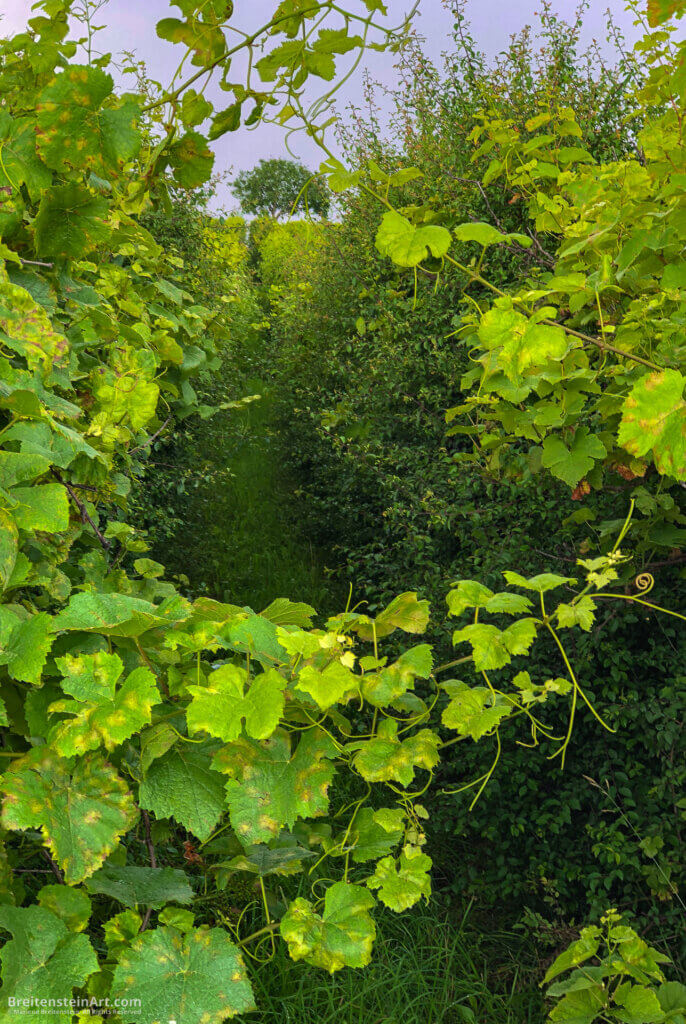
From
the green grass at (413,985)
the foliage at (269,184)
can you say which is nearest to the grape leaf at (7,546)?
the green grass at (413,985)

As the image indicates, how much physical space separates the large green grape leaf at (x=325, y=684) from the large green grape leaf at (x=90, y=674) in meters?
0.23

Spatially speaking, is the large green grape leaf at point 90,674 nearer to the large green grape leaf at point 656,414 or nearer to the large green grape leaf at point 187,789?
the large green grape leaf at point 187,789

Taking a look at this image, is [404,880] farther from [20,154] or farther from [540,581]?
[20,154]

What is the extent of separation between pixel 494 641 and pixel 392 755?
23 cm

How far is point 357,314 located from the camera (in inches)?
228

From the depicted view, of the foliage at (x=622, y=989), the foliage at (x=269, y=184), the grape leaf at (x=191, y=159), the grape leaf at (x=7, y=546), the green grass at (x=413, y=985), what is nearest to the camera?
the grape leaf at (x=7, y=546)

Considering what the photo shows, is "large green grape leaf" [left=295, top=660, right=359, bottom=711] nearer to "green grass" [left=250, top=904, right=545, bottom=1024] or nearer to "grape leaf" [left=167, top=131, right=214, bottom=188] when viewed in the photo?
"grape leaf" [left=167, top=131, right=214, bottom=188]

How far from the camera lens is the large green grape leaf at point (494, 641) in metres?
1.06

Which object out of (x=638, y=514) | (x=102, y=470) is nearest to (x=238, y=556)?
(x=638, y=514)

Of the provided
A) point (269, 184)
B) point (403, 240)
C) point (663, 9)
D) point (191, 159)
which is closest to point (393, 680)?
point (403, 240)

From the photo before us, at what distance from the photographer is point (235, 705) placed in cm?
91

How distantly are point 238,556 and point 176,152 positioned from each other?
398 centimetres

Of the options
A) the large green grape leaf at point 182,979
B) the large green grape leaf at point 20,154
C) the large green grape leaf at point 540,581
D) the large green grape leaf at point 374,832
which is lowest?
the large green grape leaf at point 182,979

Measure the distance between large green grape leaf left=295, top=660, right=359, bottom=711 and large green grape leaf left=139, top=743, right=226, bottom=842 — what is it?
18cm
